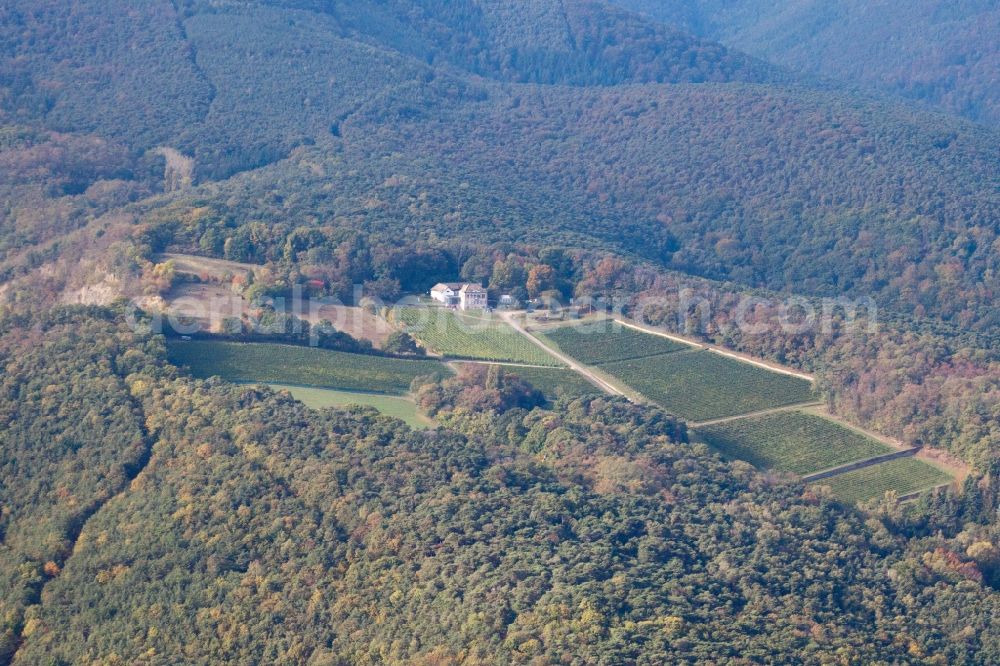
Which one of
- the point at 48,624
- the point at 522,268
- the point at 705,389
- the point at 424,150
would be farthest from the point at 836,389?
the point at 424,150

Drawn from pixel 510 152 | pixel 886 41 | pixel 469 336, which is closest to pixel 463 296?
pixel 469 336

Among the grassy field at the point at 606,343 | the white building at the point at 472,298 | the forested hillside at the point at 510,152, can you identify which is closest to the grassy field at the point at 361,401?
the grassy field at the point at 606,343

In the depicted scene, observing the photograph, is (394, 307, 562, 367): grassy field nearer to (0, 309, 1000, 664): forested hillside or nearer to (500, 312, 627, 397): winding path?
(500, 312, 627, 397): winding path

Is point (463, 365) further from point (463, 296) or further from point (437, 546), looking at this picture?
point (437, 546)

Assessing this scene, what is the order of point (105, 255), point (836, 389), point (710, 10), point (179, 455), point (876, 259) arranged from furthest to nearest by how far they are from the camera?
point (710, 10) → point (876, 259) → point (105, 255) → point (836, 389) → point (179, 455)

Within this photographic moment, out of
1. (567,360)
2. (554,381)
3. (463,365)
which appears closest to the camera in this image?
(554,381)

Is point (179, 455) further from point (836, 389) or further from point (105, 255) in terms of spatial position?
point (836, 389)
